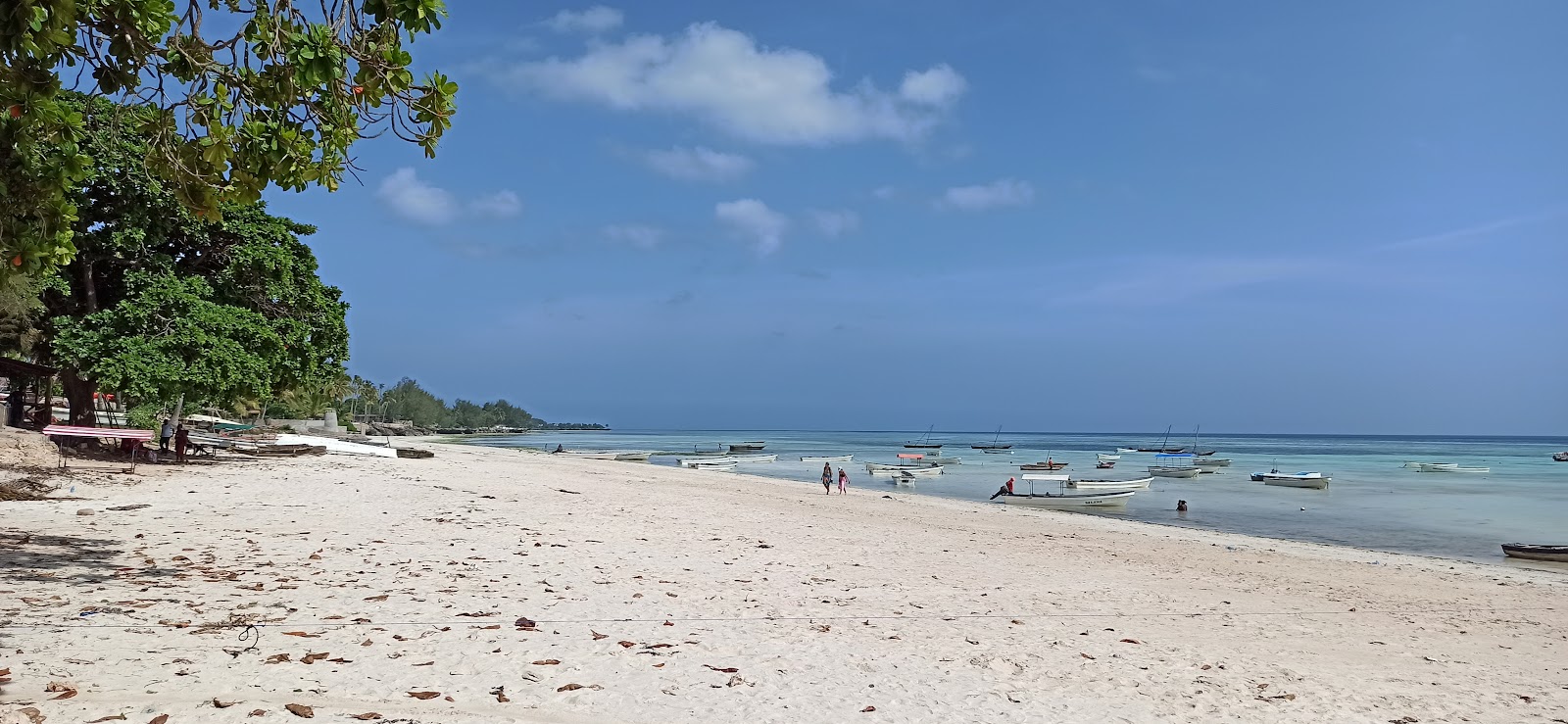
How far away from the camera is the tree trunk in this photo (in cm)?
2034

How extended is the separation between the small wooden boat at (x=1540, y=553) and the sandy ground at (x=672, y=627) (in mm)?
6024

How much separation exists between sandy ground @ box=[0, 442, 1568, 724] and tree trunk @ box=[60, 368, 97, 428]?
28.5 ft

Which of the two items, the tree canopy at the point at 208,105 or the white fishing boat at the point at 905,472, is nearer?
the tree canopy at the point at 208,105

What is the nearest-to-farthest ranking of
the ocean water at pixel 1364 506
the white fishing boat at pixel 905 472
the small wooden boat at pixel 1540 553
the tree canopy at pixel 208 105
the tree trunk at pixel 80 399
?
the tree canopy at pixel 208 105 < the small wooden boat at pixel 1540 553 < the tree trunk at pixel 80 399 < the ocean water at pixel 1364 506 < the white fishing boat at pixel 905 472

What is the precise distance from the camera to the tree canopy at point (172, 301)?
1730cm

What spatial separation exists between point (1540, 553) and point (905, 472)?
3005 centimetres

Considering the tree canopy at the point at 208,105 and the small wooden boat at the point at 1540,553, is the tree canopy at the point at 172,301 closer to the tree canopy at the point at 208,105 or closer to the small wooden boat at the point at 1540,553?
the tree canopy at the point at 208,105

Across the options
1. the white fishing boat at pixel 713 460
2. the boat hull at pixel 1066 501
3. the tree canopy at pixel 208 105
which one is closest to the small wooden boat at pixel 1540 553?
the boat hull at pixel 1066 501

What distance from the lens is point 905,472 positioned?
47312 mm

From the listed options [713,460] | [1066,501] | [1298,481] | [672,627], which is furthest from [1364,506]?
[672,627]

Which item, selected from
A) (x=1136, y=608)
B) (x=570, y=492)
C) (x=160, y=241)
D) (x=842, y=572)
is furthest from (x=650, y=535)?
(x=160, y=241)

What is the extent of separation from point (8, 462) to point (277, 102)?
562 inches

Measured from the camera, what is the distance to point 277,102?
5.46 metres

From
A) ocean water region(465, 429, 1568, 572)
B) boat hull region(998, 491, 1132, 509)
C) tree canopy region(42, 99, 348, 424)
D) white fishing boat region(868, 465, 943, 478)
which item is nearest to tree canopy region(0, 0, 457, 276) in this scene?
tree canopy region(42, 99, 348, 424)
